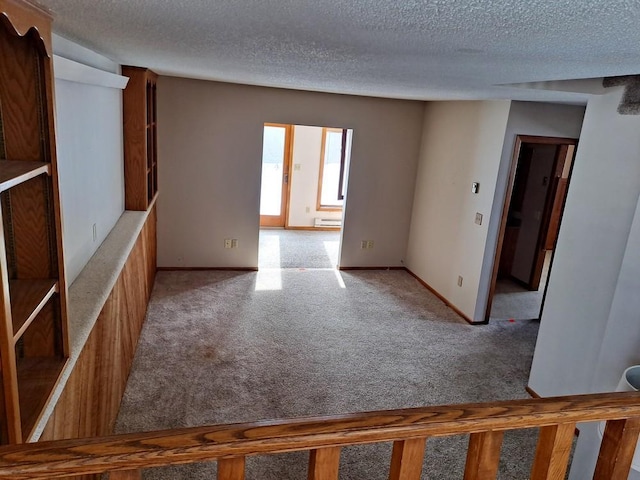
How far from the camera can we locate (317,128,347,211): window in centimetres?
796

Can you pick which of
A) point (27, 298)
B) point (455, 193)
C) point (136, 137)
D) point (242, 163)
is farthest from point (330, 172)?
point (27, 298)

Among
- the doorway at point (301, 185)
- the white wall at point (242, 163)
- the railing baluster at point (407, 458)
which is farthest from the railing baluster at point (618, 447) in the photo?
the doorway at point (301, 185)

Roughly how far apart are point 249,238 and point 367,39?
4387 mm

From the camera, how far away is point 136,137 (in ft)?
13.7

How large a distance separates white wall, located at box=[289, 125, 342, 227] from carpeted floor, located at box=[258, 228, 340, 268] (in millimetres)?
307

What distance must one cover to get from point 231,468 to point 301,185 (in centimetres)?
734

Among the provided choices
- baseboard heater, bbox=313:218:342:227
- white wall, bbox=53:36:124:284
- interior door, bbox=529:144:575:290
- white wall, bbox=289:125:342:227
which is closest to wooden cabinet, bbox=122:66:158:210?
white wall, bbox=53:36:124:284

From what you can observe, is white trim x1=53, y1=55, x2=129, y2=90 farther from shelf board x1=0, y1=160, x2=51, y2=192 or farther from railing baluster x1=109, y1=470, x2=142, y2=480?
railing baluster x1=109, y1=470, x2=142, y2=480

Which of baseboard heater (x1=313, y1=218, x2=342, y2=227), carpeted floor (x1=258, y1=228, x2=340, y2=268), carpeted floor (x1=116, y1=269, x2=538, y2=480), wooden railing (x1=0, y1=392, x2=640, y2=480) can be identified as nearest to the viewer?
wooden railing (x1=0, y1=392, x2=640, y2=480)

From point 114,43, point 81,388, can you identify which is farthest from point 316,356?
point 114,43

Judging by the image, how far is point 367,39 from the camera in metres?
1.53

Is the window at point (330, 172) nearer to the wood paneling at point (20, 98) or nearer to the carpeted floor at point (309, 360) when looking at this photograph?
the carpeted floor at point (309, 360)

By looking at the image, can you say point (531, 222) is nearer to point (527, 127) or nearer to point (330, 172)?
point (527, 127)

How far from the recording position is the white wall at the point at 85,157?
2.27 meters
